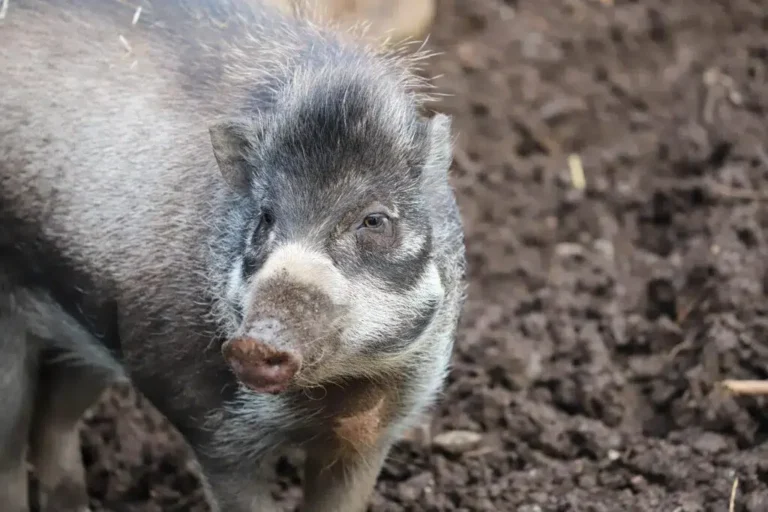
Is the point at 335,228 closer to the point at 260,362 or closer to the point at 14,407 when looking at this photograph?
→ the point at 260,362

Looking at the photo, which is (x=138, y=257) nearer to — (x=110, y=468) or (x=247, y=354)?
(x=247, y=354)

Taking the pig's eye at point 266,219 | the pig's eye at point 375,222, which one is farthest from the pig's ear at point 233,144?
the pig's eye at point 375,222

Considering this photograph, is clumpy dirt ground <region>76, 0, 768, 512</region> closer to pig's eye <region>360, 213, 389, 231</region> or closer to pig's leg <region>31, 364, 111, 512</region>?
pig's leg <region>31, 364, 111, 512</region>

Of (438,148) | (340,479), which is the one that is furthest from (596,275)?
(438,148)

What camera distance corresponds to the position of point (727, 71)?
198 inches

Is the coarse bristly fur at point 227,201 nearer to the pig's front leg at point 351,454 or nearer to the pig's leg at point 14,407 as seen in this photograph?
the pig's front leg at point 351,454

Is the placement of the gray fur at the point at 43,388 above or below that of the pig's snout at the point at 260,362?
below

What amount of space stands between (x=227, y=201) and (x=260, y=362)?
2.13 feet

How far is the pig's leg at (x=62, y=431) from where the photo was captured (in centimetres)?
322

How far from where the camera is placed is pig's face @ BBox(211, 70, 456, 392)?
2.14 meters

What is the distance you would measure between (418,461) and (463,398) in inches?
13.3

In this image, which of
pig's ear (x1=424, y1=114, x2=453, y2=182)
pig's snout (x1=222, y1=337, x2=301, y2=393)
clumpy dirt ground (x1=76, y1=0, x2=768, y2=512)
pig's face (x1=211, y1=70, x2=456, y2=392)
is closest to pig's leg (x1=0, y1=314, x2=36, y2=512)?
clumpy dirt ground (x1=76, y1=0, x2=768, y2=512)

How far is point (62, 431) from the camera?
10.7ft

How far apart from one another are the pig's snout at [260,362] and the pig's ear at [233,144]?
0.57m
